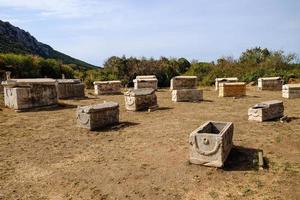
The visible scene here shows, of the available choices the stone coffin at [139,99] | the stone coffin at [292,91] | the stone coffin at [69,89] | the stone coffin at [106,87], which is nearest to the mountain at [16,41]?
the stone coffin at [106,87]

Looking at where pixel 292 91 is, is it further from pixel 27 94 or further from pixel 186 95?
pixel 27 94

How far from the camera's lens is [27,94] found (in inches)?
603

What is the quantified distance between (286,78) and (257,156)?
20.9m

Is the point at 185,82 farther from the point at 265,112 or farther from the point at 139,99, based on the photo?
the point at 265,112

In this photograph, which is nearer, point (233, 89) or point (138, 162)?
point (138, 162)

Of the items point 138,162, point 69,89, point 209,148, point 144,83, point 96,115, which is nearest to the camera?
point 209,148

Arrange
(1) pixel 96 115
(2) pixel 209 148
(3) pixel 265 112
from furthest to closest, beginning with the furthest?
(3) pixel 265 112
(1) pixel 96 115
(2) pixel 209 148

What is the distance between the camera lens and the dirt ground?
604cm

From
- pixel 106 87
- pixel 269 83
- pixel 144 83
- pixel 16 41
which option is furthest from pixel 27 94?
pixel 16 41

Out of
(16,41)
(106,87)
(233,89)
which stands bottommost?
(233,89)

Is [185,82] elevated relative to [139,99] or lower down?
elevated

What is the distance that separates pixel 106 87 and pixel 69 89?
3495 mm

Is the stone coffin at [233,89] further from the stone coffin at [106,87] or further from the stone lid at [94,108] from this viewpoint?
the stone lid at [94,108]

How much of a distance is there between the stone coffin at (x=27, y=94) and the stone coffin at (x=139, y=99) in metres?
4.05
